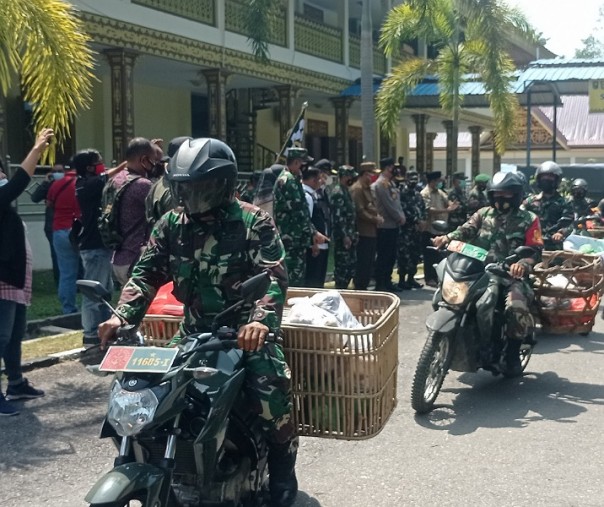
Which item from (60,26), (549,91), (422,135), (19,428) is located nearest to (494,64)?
(549,91)

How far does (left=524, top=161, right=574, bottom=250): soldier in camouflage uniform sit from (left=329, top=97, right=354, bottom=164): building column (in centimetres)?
1325

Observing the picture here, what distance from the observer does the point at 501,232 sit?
678 cm

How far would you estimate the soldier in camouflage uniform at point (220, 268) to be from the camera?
3.38 metres

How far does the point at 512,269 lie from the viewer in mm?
6121

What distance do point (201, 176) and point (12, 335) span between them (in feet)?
10.6

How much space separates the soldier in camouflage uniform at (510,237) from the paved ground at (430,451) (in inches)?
21.5

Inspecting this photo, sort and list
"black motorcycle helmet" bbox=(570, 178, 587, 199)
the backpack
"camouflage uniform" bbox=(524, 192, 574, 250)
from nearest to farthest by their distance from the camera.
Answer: the backpack
"camouflage uniform" bbox=(524, 192, 574, 250)
"black motorcycle helmet" bbox=(570, 178, 587, 199)

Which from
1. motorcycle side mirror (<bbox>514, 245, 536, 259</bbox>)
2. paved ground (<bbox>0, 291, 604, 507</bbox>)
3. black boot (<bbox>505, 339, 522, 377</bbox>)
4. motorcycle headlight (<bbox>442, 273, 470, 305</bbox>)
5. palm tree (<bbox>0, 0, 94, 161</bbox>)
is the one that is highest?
palm tree (<bbox>0, 0, 94, 161</bbox>)

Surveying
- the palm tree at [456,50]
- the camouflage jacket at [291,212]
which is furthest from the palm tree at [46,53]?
the palm tree at [456,50]

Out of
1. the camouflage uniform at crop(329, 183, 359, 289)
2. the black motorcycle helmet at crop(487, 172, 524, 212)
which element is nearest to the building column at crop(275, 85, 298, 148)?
the camouflage uniform at crop(329, 183, 359, 289)

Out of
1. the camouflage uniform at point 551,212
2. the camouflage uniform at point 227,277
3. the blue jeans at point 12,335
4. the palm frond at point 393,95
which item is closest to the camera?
the camouflage uniform at point 227,277

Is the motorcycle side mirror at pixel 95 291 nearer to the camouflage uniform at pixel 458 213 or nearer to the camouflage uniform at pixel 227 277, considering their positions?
the camouflage uniform at pixel 227 277

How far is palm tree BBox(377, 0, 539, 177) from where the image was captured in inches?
746

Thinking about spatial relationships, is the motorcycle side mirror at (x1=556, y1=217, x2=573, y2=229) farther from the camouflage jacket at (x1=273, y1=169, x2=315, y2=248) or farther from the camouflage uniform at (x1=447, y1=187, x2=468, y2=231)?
the camouflage uniform at (x1=447, y1=187, x2=468, y2=231)
